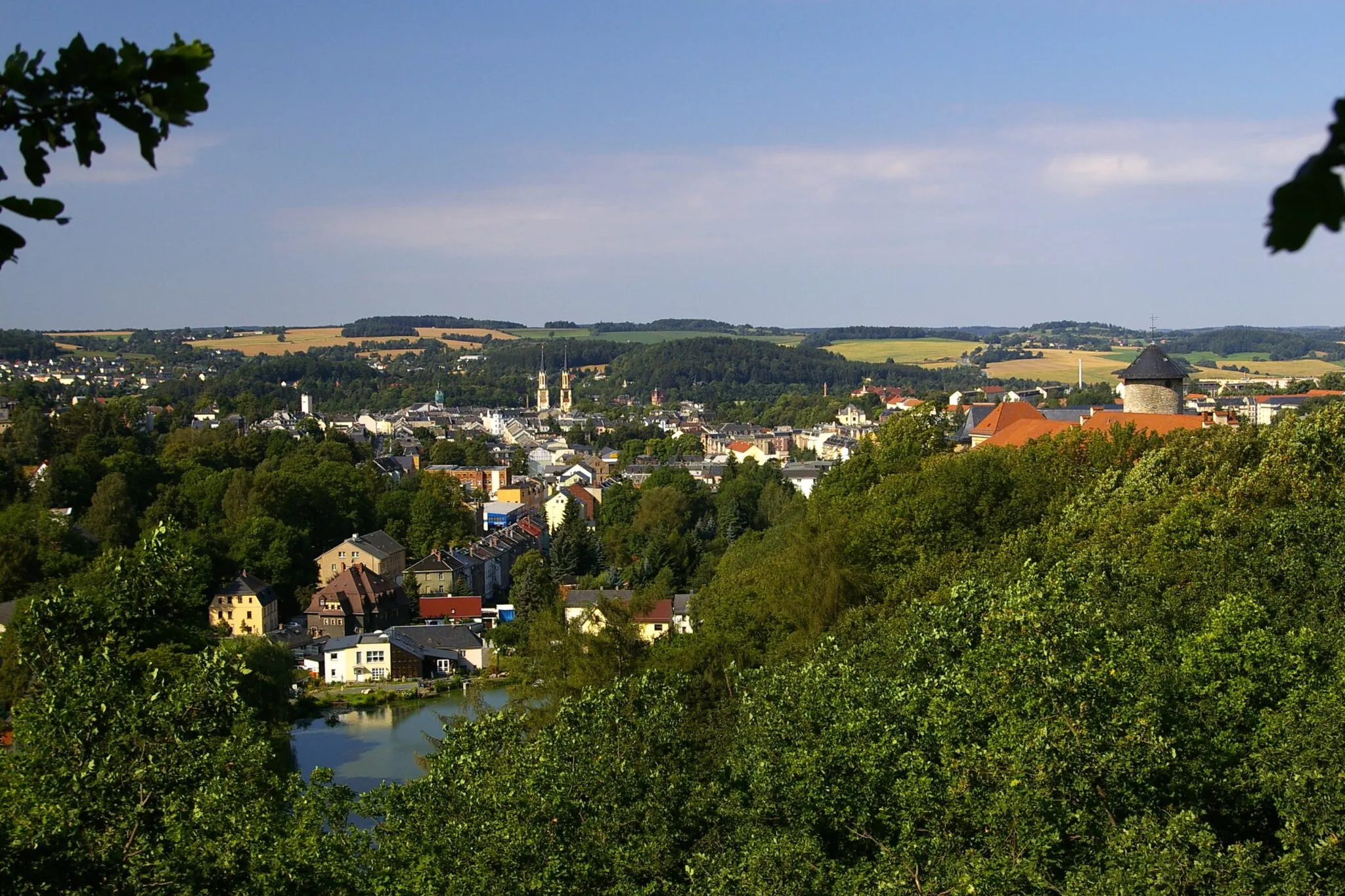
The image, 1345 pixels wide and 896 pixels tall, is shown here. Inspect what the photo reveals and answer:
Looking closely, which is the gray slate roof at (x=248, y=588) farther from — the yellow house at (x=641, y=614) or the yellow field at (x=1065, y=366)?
the yellow field at (x=1065, y=366)

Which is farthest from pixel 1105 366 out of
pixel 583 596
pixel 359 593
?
pixel 359 593

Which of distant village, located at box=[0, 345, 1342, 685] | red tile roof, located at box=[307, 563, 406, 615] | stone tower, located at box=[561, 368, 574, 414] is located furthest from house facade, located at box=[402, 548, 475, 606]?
stone tower, located at box=[561, 368, 574, 414]

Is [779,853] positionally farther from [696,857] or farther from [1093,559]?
→ [1093,559]

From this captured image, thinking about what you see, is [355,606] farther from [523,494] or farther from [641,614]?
[523,494]

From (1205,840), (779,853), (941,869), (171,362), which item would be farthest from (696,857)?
(171,362)

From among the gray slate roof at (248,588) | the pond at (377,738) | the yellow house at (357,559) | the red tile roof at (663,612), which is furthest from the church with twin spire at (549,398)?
the pond at (377,738)
